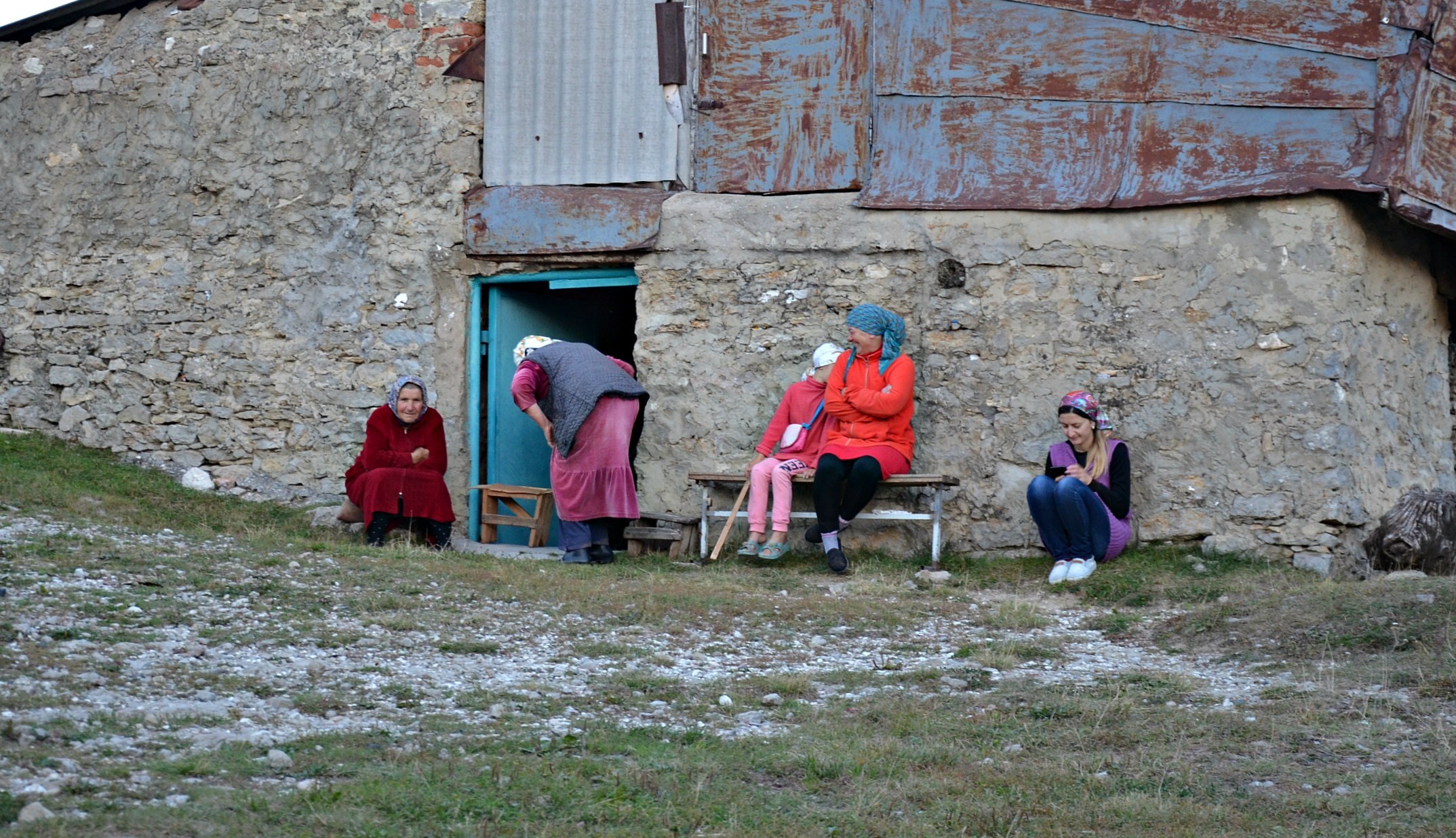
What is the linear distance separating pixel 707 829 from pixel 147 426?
23.9ft

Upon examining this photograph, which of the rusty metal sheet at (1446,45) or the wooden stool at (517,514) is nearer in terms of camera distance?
the rusty metal sheet at (1446,45)

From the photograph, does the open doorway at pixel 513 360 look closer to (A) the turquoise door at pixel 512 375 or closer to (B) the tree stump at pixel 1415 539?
(A) the turquoise door at pixel 512 375

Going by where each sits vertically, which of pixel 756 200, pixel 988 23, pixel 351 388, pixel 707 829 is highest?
pixel 988 23

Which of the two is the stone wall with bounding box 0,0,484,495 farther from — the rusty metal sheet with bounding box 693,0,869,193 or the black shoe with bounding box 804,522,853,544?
the black shoe with bounding box 804,522,853,544

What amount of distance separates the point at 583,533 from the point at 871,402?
5.81 feet

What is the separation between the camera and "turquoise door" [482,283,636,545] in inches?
353

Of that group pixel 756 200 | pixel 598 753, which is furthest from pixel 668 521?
pixel 598 753

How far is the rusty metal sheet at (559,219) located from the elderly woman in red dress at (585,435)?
0.80 m

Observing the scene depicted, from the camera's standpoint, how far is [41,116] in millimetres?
9750

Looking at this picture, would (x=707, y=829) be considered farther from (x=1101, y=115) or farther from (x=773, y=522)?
(x=1101, y=115)

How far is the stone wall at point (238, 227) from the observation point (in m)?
8.93

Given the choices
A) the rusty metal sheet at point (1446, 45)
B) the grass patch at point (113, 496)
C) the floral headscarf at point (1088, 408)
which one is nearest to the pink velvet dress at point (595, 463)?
the grass patch at point (113, 496)

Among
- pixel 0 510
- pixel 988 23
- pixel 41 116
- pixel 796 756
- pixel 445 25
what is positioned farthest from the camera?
pixel 41 116

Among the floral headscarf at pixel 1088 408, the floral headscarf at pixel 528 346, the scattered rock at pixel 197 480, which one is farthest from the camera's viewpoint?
the scattered rock at pixel 197 480
